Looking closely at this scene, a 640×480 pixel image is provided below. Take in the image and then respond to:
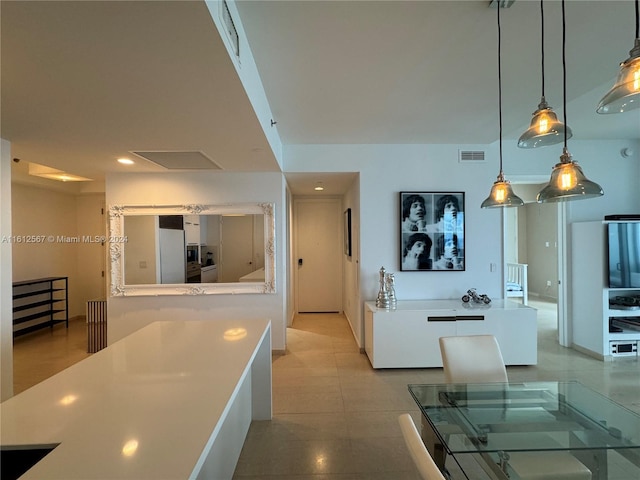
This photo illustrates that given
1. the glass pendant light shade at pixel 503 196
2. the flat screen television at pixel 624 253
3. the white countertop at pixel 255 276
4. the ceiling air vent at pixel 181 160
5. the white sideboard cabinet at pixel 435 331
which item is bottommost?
the white sideboard cabinet at pixel 435 331

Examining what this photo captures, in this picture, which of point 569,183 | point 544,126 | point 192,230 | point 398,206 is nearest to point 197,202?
point 192,230

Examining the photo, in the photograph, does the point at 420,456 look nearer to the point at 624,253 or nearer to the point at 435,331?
the point at 435,331

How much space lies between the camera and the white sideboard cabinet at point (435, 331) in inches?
133

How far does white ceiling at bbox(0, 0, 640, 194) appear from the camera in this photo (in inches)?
48.3

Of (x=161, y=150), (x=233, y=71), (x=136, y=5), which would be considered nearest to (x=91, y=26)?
(x=136, y=5)

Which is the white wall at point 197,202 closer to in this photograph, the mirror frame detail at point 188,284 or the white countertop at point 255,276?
the mirror frame detail at point 188,284

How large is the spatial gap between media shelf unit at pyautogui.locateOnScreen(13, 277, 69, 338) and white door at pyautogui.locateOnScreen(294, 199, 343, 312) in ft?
13.4

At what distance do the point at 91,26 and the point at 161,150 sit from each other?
172 cm

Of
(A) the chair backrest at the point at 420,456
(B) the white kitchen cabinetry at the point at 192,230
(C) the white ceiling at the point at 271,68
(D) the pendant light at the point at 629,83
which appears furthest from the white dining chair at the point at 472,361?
(B) the white kitchen cabinetry at the point at 192,230

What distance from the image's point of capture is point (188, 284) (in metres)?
3.83

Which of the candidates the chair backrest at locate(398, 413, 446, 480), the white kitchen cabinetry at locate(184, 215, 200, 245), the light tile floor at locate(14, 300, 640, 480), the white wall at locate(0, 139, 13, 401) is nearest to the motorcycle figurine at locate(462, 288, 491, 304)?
the light tile floor at locate(14, 300, 640, 480)

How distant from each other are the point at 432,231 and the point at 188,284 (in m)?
3.24

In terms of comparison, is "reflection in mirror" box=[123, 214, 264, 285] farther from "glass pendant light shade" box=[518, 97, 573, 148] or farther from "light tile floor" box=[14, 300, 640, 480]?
"glass pendant light shade" box=[518, 97, 573, 148]

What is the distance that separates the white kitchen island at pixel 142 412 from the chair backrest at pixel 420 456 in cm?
67
